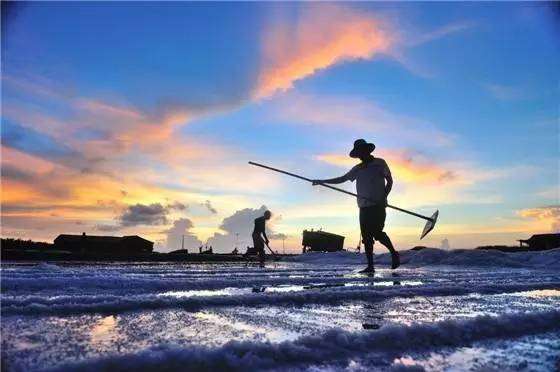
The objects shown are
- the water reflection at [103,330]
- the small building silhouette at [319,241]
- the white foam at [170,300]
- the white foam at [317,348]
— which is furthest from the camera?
the small building silhouette at [319,241]

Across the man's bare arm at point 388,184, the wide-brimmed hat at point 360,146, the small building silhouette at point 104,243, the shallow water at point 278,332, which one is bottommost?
the shallow water at point 278,332

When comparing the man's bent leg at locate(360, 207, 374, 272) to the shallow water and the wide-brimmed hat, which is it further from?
the shallow water

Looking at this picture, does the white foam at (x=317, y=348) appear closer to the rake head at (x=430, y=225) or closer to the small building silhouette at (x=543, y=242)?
the rake head at (x=430, y=225)

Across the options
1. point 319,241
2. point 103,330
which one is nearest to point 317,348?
point 103,330

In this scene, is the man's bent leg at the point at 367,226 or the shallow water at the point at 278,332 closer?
the shallow water at the point at 278,332

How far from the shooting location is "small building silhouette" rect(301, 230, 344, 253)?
125 feet

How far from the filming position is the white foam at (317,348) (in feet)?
4.94

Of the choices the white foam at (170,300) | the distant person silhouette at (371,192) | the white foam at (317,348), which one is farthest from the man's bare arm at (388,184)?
the white foam at (317,348)

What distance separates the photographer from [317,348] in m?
1.79

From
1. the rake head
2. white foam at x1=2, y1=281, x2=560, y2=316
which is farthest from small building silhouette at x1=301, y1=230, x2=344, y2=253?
white foam at x1=2, y1=281, x2=560, y2=316

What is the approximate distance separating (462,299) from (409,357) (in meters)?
2.17

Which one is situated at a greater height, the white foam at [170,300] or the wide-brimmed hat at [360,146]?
the wide-brimmed hat at [360,146]

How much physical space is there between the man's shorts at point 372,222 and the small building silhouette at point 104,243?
19746 mm

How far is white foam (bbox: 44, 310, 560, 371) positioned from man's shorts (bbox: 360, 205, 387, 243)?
6.57m
